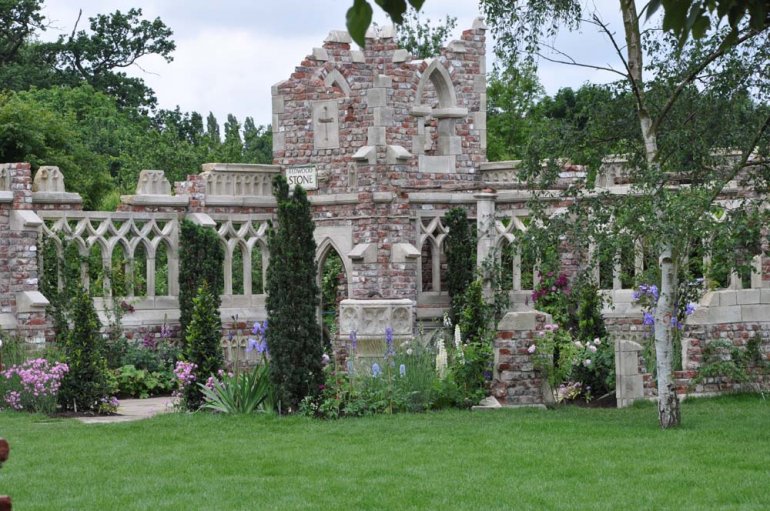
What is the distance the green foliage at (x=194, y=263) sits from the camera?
69.5 feet

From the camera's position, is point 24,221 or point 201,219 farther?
point 201,219

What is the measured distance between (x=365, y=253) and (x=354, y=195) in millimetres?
986

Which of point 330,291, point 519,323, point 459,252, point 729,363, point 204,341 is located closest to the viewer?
point 519,323

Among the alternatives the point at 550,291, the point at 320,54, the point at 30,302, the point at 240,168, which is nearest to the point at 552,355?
the point at 550,291

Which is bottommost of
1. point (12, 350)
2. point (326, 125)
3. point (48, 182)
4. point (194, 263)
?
point (12, 350)

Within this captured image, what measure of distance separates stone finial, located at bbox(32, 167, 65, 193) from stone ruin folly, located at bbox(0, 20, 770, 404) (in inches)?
0.8

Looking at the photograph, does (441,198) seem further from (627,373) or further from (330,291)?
(627,373)

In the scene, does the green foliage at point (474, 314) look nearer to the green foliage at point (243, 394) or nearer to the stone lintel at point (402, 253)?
the stone lintel at point (402, 253)

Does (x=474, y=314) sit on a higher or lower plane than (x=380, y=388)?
higher

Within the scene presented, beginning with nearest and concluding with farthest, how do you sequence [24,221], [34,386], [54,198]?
1. [34,386]
2. [24,221]
3. [54,198]

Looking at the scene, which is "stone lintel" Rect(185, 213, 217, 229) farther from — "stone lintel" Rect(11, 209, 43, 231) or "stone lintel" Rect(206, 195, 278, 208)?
"stone lintel" Rect(11, 209, 43, 231)

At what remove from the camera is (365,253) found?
68.6 ft

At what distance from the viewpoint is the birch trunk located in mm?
14148

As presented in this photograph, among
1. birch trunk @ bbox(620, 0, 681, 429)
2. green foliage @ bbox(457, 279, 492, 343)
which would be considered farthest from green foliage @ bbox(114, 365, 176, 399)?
birch trunk @ bbox(620, 0, 681, 429)
